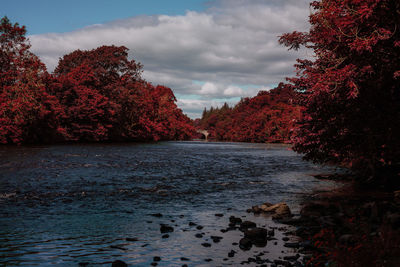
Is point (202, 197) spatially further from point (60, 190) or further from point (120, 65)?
point (120, 65)

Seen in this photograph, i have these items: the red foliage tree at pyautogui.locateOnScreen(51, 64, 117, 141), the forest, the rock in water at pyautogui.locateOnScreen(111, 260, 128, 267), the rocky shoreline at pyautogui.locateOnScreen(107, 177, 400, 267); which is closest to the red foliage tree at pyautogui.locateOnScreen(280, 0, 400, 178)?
the forest

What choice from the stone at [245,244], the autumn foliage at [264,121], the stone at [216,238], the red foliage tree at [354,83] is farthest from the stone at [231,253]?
the autumn foliage at [264,121]

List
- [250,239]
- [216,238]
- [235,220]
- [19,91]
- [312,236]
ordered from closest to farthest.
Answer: [250,239] → [216,238] → [312,236] → [235,220] → [19,91]

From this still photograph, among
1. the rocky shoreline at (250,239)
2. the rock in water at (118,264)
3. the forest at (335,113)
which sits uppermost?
the forest at (335,113)

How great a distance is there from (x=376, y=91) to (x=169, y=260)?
441 inches

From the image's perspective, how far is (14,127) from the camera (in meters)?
46.8

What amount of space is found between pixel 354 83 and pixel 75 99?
5637 centimetres

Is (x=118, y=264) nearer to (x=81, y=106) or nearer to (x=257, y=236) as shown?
(x=257, y=236)

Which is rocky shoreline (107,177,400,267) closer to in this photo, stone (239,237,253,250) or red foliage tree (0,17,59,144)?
stone (239,237,253,250)

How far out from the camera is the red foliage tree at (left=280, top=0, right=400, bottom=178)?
11.3m

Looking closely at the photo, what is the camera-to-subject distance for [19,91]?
46.1 m

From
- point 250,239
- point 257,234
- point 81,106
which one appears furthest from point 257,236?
point 81,106

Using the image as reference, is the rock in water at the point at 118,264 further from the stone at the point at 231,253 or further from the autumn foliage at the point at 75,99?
the autumn foliage at the point at 75,99

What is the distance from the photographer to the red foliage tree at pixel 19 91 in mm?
45688
